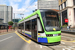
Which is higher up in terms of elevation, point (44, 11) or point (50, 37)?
point (44, 11)

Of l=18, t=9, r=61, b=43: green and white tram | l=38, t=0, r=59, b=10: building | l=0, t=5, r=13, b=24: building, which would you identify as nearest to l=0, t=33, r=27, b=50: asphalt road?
l=18, t=9, r=61, b=43: green and white tram

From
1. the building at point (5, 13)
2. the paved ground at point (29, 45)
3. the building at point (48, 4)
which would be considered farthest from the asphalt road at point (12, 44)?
the building at point (5, 13)

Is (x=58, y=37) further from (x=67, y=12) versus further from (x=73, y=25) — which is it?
(x=67, y=12)

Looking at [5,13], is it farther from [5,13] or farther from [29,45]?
[29,45]

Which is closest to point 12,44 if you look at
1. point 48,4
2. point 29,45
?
point 29,45

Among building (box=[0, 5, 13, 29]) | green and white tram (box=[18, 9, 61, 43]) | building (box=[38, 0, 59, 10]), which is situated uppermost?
building (box=[0, 5, 13, 29])

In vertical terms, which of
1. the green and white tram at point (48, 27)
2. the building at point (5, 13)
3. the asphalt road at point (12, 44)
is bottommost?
the asphalt road at point (12, 44)

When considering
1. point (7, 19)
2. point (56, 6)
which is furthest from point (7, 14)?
point (56, 6)

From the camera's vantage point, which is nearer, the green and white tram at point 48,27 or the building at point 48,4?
the green and white tram at point 48,27

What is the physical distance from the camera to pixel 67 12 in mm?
39188

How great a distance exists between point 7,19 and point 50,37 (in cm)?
15278

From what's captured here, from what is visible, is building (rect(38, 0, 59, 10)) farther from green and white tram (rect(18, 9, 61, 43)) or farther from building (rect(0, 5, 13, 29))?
building (rect(0, 5, 13, 29))

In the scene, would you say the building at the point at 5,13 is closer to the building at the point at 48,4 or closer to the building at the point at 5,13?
the building at the point at 5,13

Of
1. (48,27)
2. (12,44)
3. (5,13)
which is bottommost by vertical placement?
(12,44)
